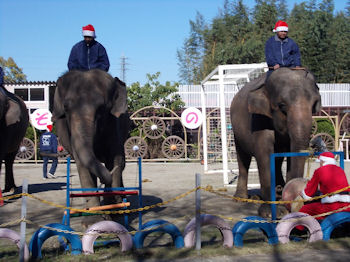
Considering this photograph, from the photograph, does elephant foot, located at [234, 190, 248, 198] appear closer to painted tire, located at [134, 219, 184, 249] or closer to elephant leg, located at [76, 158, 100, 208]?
elephant leg, located at [76, 158, 100, 208]

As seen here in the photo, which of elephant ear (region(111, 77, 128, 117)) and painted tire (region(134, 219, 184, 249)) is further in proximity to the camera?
elephant ear (region(111, 77, 128, 117))

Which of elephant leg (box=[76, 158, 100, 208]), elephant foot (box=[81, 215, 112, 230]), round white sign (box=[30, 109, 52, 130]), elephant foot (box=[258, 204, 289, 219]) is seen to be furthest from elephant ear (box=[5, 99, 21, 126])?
round white sign (box=[30, 109, 52, 130])

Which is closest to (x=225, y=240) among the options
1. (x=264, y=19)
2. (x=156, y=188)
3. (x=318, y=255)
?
(x=318, y=255)

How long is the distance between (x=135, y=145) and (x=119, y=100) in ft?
50.2

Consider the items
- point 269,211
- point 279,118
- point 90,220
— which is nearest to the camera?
point 90,220

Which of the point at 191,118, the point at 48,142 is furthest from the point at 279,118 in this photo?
the point at 191,118

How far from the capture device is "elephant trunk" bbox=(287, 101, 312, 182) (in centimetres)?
670

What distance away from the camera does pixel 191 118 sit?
22234mm

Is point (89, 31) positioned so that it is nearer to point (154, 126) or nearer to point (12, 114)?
point (12, 114)

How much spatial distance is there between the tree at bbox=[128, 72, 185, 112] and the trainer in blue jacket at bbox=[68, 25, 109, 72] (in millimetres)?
19167

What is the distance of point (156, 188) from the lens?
38.2ft

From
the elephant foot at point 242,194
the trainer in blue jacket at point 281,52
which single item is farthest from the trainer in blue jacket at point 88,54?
the elephant foot at point 242,194

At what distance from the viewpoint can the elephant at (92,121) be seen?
241 inches

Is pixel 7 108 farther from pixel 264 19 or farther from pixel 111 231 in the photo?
pixel 264 19
